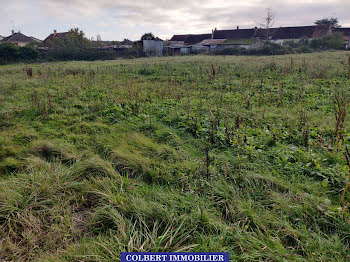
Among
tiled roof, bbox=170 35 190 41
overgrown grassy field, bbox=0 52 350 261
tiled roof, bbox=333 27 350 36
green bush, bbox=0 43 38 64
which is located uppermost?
tiled roof, bbox=170 35 190 41

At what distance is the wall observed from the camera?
3490 cm

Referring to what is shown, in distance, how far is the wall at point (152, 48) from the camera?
3490 centimetres

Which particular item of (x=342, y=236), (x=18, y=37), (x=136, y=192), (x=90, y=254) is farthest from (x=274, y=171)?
(x=18, y=37)

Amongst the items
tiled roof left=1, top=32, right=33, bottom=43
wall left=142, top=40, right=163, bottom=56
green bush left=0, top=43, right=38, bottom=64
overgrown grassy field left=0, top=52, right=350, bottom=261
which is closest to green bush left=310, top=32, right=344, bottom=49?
wall left=142, top=40, right=163, bottom=56

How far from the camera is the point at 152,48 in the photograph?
116 ft

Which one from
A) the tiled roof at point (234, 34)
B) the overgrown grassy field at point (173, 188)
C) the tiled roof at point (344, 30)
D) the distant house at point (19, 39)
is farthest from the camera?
the tiled roof at point (234, 34)

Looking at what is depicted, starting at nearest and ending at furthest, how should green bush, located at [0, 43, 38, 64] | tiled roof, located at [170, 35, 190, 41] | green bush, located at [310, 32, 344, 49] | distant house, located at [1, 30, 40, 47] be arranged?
green bush, located at [0, 43, 38, 64]
green bush, located at [310, 32, 344, 49]
distant house, located at [1, 30, 40, 47]
tiled roof, located at [170, 35, 190, 41]

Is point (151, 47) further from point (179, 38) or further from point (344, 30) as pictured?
point (344, 30)

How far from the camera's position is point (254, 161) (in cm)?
312

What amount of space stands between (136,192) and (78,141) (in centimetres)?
205

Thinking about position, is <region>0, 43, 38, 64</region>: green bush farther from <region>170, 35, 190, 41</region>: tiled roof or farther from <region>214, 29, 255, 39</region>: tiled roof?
<region>214, 29, 255, 39</region>: tiled roof

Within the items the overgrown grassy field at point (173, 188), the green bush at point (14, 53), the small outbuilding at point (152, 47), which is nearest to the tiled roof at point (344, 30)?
the small outbuilding at point (152, 47)

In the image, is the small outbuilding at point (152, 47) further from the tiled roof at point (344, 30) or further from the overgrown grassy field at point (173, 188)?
the tiled roof at point (344, 30)

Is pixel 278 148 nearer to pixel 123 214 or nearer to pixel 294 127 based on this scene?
pixel 294 127
